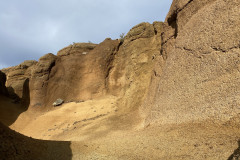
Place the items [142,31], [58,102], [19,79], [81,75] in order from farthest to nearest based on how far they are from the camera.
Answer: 1. [19,79]
2. [81,75]
3. [58,102]
4. [142,31]

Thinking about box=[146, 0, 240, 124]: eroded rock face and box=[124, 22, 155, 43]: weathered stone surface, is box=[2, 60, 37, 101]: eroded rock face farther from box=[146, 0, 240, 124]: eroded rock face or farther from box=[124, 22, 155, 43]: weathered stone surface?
box=[146, 0, 240, 124]: eroded rock face

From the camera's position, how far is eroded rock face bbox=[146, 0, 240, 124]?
4.21 m

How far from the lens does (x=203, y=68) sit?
508 cm

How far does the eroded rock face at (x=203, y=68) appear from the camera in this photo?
13.8ft

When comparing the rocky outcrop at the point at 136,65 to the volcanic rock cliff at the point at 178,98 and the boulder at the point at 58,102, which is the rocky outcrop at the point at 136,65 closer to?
the volcanic rock cliff at the point at 178,98

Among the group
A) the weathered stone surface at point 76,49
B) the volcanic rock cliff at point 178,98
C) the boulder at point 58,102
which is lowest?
the volcanic rock cliff at point 178,98

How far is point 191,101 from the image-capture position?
505 centimetres

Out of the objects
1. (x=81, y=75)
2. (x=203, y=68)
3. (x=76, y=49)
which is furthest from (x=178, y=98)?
(x=76, y=49)

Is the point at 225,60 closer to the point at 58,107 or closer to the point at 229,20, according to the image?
the point at 229,20

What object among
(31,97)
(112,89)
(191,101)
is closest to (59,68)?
(31,97)

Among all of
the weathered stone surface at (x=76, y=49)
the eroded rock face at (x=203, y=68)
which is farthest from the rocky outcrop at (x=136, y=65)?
the weathered stone surface at (x=76, y=49)

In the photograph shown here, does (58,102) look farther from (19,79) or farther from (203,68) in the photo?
(203,68)

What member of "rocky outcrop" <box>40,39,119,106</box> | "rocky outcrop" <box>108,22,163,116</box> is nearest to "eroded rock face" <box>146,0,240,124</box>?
"rocky outcrop" <box>108,22,163,116</box>

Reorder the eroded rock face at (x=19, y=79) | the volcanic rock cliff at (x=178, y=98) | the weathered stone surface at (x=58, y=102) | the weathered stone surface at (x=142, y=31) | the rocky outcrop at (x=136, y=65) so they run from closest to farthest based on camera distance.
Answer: the volcanic rock cliff at (x=178, y=98) → the rocky outcrop at (x=136, y=65) → the weathered stone surface at (x=142, y=31) → the weathered stone surface at (x=58, y=102) → the eroded rock face at (x=19, y=79)
